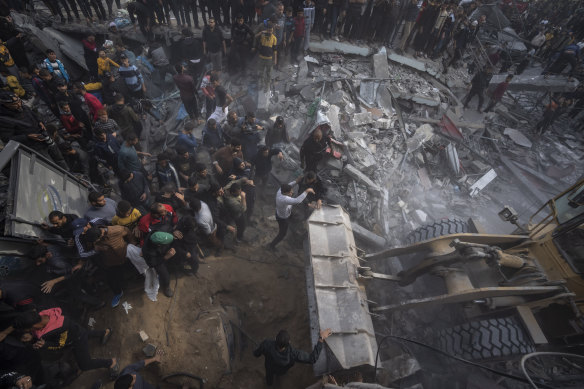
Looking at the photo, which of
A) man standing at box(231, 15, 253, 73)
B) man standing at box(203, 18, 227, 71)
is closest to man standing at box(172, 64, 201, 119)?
man standing at box(203, 18, 227, 71)

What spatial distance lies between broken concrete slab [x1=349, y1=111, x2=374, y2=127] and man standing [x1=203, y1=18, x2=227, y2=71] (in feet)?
16.4

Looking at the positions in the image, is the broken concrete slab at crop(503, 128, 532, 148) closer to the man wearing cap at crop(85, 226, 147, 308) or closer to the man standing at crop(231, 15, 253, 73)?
the man standing at crop(231, 15, 253, 73)

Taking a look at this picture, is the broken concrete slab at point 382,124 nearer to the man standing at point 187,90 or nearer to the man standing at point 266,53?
the man standing at point 266,53

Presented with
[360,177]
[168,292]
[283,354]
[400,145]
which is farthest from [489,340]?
[400,145]

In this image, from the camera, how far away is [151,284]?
443cm

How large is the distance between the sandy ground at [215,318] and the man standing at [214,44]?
22.1 feet

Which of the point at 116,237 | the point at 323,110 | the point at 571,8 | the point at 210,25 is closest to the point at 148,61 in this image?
the point at 210,25

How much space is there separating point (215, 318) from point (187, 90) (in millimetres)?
5977

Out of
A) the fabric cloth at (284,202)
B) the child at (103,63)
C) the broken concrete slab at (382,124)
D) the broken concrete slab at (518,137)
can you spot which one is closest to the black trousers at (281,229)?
the fabric cloth at (284,202)

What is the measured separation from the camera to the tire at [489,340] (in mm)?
4047

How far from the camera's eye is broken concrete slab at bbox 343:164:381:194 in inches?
269

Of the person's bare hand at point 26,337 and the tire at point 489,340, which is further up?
the person's bare hand at point 26,337

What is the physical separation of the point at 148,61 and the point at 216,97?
3.61 m

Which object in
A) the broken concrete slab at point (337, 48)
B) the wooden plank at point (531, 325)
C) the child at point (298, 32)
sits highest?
the child at point (298, 32)
